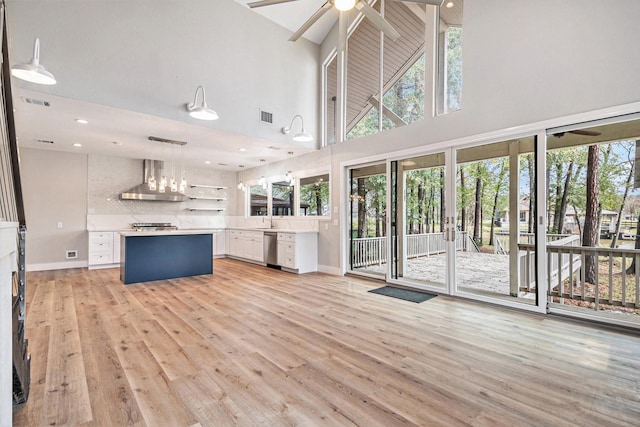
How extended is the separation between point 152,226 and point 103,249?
3.98ft

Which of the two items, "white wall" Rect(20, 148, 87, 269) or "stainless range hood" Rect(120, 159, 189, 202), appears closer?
"white wall" Rect(20, 148, 87, 269)

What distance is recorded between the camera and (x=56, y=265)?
659 cm

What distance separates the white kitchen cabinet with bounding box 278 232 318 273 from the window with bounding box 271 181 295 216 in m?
1.12

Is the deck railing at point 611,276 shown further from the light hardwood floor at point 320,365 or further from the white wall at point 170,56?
the white wall at point 170,56

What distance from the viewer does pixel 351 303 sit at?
4020 mm

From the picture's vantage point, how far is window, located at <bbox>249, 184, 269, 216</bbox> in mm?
8298

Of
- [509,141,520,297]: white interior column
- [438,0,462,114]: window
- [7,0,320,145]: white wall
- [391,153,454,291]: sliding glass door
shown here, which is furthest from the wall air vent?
[509,141,520,297]: white interior column

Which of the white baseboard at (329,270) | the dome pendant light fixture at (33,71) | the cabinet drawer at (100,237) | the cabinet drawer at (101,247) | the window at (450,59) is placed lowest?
the white baseboard at (329,270)

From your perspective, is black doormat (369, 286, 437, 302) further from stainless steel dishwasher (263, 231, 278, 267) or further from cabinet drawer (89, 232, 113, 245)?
cabinet drawer (89, 232, 113, 245)

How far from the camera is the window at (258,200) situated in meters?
8.30

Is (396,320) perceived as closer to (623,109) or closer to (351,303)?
(351,303)

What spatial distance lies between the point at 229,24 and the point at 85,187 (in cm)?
501

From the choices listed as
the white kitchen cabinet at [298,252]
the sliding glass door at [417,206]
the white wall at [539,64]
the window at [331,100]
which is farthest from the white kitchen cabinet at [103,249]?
the white wall at [539,64]

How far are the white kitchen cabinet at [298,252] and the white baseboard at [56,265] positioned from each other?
4606mm
